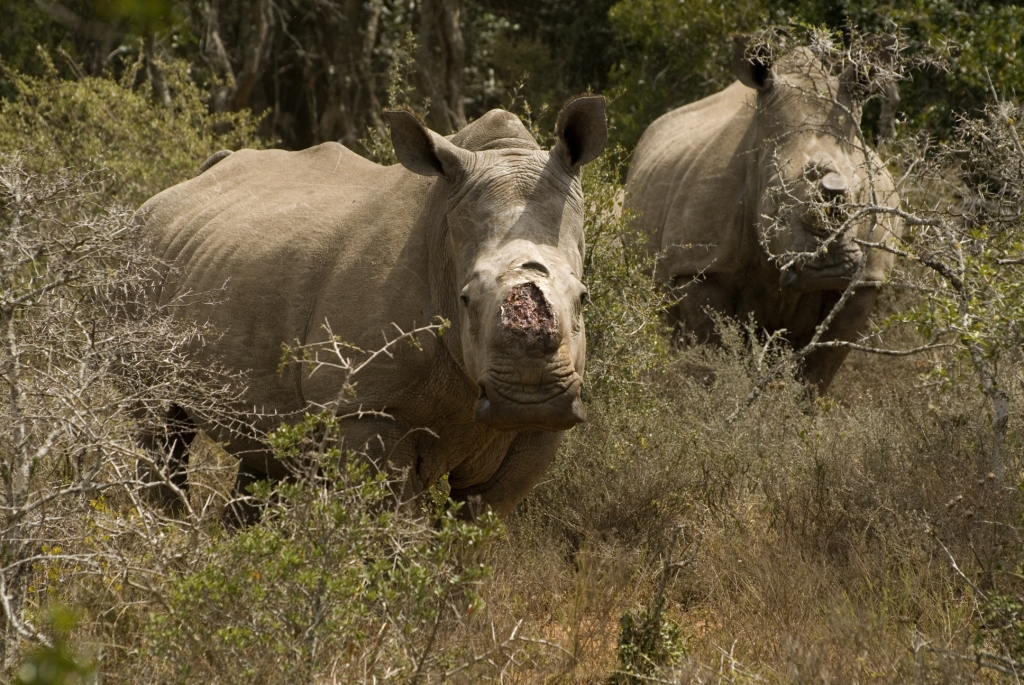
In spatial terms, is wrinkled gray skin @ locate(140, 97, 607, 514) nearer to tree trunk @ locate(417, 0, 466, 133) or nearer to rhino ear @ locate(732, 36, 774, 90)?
rhino ear @ locate(732, 36, 774, 90)

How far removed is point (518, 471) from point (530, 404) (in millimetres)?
1220

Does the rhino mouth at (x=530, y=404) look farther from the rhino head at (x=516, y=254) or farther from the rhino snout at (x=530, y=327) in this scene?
the rhino snout at (x=530, y=327)

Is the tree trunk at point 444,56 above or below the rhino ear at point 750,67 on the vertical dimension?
below

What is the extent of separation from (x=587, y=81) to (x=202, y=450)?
9593 millimetres

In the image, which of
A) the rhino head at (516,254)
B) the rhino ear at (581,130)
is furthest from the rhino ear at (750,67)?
the rhino ear at (581,130)

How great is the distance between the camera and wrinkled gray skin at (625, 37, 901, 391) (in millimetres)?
8008

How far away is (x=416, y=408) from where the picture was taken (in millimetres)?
5066

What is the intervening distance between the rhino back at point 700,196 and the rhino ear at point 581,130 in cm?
319

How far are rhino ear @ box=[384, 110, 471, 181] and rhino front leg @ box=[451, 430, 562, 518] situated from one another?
43.9 inches

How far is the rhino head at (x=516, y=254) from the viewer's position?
4.26 meters

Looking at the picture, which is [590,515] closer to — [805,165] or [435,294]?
[435,294]

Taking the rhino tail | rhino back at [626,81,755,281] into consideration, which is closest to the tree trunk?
rhino back at [626,81,755,281]

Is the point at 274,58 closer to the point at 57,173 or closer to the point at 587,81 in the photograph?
the point at 587,81

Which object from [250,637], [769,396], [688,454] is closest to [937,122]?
[769,396]
